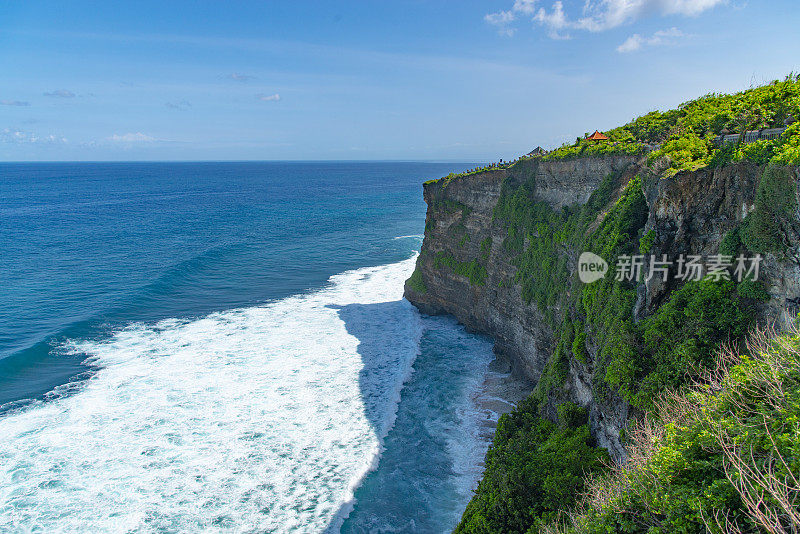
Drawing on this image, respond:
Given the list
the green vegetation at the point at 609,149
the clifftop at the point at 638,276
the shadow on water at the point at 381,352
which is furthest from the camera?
the shadow on water at the point at 381,352

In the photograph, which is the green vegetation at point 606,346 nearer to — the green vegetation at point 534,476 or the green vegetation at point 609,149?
the green vegetation at point 534,476

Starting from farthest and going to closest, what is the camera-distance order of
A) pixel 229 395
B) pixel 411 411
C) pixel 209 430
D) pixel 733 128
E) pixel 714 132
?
pixel 229 395 < pixel 411 411 < pixel 209 430 < pixel 714 132 < pixel 733 128

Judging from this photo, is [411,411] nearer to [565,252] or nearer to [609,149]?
[565,252]

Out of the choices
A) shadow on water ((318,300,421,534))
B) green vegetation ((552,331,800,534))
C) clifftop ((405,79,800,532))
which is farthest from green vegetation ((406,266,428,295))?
green vegetation ((552,331,800,534))

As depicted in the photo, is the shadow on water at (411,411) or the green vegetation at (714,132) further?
the shadow on water at (411,411)

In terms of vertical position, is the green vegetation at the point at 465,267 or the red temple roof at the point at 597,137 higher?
the red temple roof at the point at 597,137

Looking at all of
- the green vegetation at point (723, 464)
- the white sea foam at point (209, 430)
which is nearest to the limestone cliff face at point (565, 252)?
the green vegetation at point (723, 464)

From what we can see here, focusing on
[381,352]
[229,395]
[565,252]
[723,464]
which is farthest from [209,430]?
[723,464]
